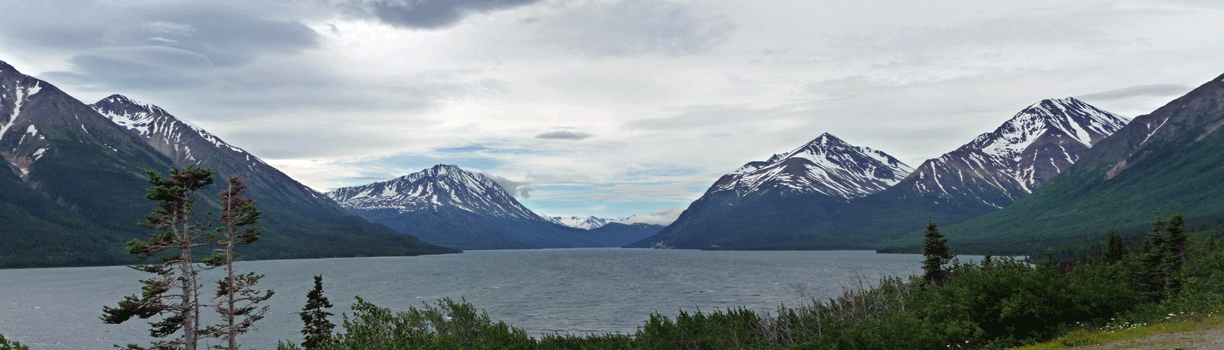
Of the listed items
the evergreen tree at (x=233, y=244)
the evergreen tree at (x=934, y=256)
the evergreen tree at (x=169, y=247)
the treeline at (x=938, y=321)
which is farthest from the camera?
the evergreen tree at (x=934, y=256)

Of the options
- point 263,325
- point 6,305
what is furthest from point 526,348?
point 6,305

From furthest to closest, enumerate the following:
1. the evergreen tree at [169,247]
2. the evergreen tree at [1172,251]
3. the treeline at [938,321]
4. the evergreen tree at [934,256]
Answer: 1. the evergreen tree at [934,256]
2. the evergreen tree at [1172,251]
3. the treeline at [938,321]
4. the evergreen tree at [169,247]

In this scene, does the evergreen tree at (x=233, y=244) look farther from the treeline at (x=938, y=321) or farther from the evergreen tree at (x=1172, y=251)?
the evergreen tree at (x=1172, y=251)

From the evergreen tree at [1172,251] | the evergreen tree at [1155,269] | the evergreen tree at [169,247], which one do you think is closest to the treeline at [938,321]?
the evergreen tree at [1172,251]

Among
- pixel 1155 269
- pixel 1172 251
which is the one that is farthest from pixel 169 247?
pixel 1172 251

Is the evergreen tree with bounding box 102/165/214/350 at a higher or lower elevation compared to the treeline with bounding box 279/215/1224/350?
higher

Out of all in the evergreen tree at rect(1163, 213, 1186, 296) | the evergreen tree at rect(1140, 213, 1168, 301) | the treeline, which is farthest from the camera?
the evergreen tree at rect(1140, 213, 1168, 301)

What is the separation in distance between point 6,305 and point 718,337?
19952cm

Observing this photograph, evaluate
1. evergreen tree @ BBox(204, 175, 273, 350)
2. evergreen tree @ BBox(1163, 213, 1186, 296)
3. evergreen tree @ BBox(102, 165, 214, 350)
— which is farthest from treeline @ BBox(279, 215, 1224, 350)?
evergreen tree @ BBox(102, 165, 214, 350)

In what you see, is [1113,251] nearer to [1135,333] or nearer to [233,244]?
[1135,333]

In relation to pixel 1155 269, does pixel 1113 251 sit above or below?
above

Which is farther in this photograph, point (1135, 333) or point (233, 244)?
point (233, 244)

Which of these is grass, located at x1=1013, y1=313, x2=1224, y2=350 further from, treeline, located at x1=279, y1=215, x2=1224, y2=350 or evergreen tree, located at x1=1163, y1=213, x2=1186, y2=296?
evergreen tree, located at x1=1163, y1=213, x2=1186, y2=296

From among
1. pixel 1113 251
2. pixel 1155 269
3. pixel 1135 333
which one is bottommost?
pixel 1155 269
